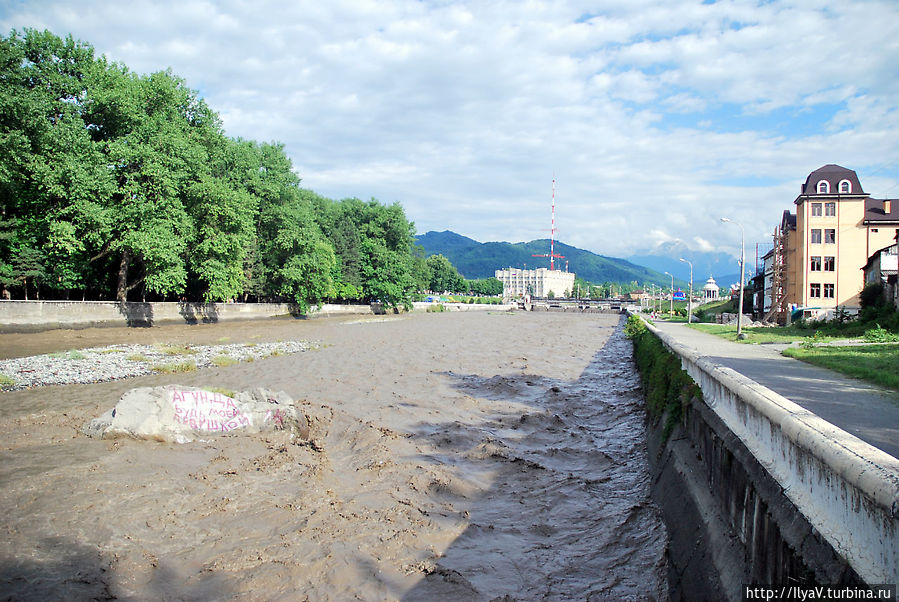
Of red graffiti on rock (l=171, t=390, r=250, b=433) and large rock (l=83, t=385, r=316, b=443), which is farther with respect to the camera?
red graffiti on rock (l=171, t=390, r=250, b=433)

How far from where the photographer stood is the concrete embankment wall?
30.1 metres

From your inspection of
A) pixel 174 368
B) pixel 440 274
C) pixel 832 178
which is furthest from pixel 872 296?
pixel 440 274

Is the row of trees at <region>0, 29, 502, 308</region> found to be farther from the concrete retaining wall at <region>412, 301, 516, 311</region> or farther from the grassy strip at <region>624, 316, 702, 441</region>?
the concrete retaining wall at <region>412, 301, 516, 311</region>

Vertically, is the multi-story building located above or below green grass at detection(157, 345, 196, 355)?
above

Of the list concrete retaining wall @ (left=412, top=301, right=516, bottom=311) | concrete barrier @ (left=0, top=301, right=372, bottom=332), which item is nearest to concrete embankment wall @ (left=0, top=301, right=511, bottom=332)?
concrete barrier @ (left=0, top=301, right=372, bottom=332)

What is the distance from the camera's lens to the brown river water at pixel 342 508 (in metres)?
5.78

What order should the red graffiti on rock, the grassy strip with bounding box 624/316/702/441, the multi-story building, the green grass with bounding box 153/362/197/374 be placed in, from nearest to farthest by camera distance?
the grassy strip with bounding box 624/316/702/441 → the red graffiti on rock → the green grass with bounding box 153/362/197/374 → the multi-story building

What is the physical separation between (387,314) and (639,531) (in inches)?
2993

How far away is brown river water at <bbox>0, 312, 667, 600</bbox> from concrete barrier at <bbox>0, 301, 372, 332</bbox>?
19.5 m

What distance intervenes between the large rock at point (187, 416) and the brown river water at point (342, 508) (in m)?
0.32

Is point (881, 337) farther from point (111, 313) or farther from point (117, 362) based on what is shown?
point (111, 313)

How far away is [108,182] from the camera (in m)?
32.7

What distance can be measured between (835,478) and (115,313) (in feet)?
134

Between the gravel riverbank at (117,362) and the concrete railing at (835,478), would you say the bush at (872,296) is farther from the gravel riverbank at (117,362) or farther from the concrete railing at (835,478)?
the concrete railing at (835,478)
